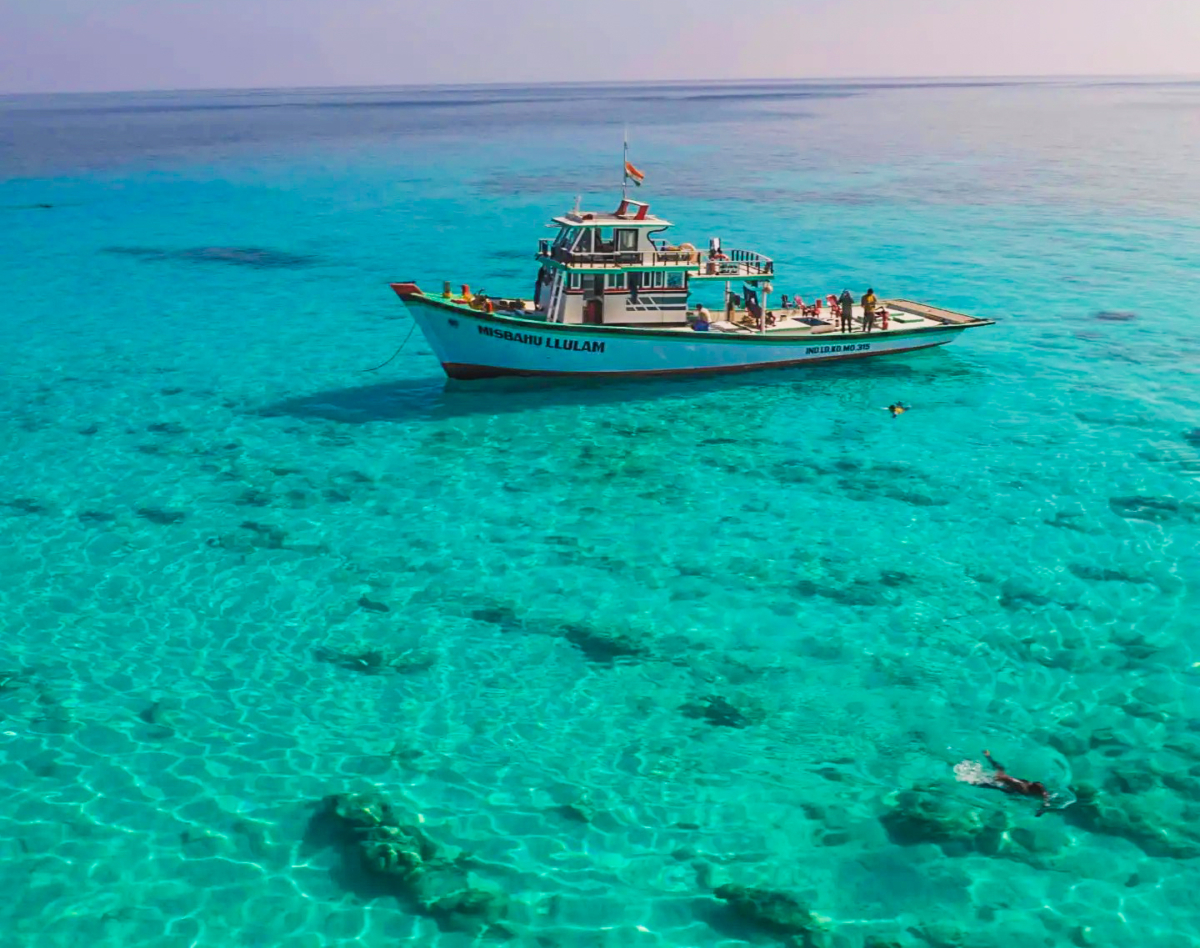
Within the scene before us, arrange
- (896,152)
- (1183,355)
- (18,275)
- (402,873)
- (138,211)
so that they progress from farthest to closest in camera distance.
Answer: (896,152) < (138,211) < (18,275) < (1183,355) < (402,873)

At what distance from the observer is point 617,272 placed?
34.7 metres

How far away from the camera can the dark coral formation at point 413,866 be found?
13773 millimetres

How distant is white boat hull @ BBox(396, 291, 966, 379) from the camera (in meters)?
34.3

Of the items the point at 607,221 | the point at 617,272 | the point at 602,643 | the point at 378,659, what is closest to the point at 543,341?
the point at 617,272

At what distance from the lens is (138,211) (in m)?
80.1

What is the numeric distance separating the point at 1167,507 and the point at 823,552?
9.29 m

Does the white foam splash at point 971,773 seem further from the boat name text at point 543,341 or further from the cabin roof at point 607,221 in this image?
the cabin roof at point 607,221

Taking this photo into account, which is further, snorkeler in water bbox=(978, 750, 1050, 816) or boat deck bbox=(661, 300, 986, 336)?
boat deck bbox=(661, 300, 986, 336)

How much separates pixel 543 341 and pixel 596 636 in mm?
16227

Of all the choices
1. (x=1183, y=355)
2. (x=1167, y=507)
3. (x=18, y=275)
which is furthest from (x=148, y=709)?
(x=18, y=275)

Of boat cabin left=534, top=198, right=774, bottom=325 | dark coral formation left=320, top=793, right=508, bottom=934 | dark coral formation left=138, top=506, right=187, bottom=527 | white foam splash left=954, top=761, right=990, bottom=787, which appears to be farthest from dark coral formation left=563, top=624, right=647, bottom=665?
boat cabin left=534, top=198, right=774, bottom=325

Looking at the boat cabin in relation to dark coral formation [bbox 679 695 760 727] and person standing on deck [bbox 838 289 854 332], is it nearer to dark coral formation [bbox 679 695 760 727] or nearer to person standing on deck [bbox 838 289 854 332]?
person standing on deck [bbox 838 289 854 332]

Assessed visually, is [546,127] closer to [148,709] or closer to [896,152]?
[896,152]

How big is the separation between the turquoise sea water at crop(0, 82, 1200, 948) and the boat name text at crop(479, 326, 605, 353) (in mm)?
1714
